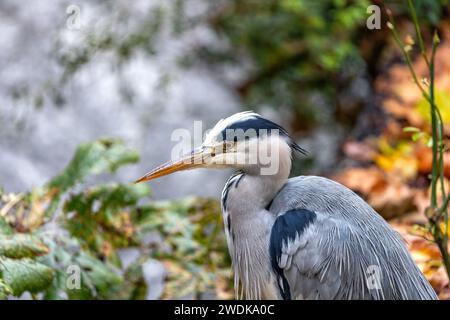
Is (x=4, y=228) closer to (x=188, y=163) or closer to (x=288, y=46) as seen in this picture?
(x=188, y=163)

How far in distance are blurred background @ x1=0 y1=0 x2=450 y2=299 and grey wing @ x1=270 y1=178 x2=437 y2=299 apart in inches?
54.3

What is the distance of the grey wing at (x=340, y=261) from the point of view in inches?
105

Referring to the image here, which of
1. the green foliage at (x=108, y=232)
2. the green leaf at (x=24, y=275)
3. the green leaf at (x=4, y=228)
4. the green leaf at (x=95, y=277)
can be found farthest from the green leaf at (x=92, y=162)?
the green leaf at (x=24, y=275)

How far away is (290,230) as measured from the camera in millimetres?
2695

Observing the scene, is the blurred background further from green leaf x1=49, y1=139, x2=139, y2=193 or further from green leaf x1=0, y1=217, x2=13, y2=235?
green leaf x1=0, y1=217, x2=13, y2=235

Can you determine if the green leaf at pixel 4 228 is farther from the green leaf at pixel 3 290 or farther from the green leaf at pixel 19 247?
the green leaf at pixel 3 290

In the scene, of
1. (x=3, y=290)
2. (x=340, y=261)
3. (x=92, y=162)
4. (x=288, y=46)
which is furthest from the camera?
(x=288, y=46)

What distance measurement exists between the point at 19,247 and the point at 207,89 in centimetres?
362

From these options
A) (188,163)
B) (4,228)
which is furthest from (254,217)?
(4,228)

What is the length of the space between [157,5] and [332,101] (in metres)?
1.72

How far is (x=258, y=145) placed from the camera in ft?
9.14

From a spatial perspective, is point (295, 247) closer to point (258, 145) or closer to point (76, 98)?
point (258, 145)
